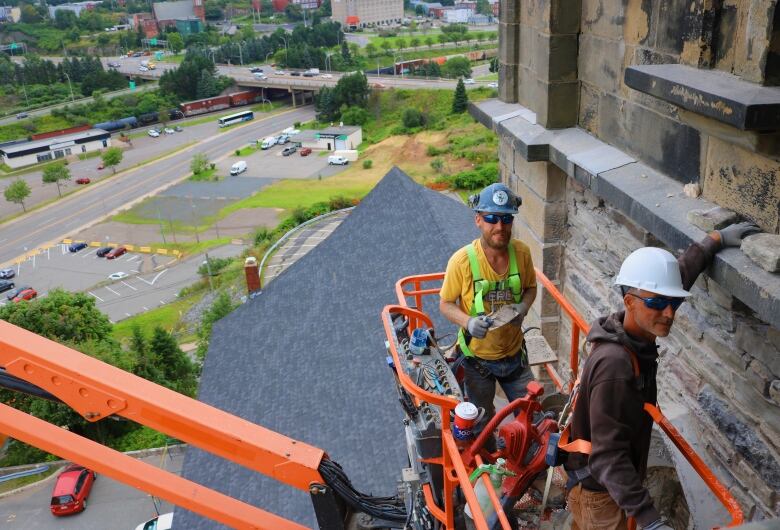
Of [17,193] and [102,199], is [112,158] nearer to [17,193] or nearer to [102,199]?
[102,199]

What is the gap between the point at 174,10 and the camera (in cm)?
15100

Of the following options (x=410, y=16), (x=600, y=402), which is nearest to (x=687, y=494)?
(x=600, y=402)

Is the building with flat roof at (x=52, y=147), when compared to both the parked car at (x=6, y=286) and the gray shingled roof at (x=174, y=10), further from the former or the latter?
the gray shingled roof at (x=174, y=10)

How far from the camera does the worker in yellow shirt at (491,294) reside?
5270 mm

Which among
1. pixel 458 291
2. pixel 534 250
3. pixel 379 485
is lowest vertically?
pixel 379 485

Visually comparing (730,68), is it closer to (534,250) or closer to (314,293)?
(534,250)

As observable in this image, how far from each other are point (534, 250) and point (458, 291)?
106 inches

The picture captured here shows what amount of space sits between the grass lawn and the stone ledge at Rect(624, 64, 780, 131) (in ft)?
118

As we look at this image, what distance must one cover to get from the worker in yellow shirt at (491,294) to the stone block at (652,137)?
1301mm

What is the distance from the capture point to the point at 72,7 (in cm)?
17025

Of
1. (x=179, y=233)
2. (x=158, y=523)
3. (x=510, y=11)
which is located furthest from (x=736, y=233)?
(x=179, y=233)

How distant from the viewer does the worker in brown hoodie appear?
363 centimetres

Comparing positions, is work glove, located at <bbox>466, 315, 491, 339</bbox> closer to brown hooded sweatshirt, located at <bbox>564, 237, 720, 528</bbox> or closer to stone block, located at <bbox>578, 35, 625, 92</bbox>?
brown hooded sweatshirt, located at <bbox>564, 237, 720, 528</bbox>

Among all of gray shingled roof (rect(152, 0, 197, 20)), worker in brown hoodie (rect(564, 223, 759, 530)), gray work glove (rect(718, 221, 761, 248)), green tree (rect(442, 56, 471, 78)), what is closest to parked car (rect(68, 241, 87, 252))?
worker in brown hoodie (rect(564, 223, 759, 530))
